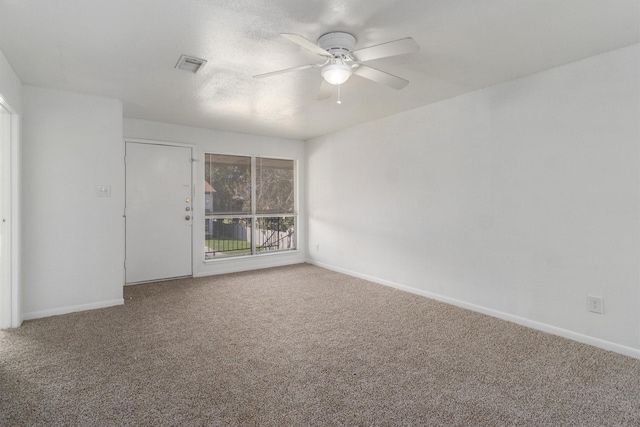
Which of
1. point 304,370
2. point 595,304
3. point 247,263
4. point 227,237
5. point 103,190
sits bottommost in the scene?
point 304,370

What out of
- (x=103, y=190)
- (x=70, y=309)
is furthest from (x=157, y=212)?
(x=70, y=309)

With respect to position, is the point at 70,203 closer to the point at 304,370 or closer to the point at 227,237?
the point at 227,237

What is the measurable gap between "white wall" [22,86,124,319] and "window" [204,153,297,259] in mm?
1591

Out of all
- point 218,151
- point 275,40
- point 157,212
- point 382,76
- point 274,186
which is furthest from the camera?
point 274,186

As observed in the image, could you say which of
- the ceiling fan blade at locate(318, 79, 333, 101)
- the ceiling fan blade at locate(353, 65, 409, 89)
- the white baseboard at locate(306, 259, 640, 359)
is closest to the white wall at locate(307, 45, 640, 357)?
the white baseboard at locate(306, 259, 640, 359)

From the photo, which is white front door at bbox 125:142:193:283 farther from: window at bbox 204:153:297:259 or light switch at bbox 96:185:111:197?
light switch at bbox 96:185:111:197

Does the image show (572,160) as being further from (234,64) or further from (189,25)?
(189,25)

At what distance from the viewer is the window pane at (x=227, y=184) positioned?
5.21 m

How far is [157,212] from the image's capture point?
473 cm

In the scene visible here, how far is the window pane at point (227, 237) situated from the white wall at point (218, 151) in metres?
0.15

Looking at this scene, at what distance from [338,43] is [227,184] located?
3.59 meters

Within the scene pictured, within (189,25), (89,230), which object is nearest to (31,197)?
(89,230)

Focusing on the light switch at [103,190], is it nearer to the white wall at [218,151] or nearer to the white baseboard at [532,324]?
the white wall at [218,151]

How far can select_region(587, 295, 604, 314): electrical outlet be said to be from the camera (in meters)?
2.64
